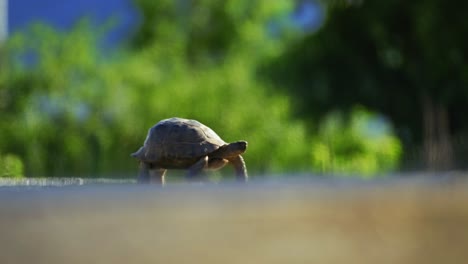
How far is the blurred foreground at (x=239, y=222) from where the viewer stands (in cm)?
32

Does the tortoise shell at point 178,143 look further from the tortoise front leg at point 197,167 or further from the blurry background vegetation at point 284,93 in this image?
the blurry background vegetation at point 284,93

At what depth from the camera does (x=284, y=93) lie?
30.3 feet

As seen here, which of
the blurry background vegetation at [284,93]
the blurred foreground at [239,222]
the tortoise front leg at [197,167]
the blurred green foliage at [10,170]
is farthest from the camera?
the blurry background vegetation at [284,93]

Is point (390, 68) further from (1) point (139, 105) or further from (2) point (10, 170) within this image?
(2) point (10, 170)

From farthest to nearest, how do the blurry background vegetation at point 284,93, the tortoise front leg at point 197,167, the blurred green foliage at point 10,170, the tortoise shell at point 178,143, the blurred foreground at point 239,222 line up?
1. the blurry background vegetation at point 284,93
2. the blurred green foliage at point 10,170
3. the tortoise shell at point 178,143
4. the tortoise front leg at point 197,167
5. the blurred foreground at point 239,222

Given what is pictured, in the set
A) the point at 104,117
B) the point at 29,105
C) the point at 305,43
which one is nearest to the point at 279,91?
the point at 305,43

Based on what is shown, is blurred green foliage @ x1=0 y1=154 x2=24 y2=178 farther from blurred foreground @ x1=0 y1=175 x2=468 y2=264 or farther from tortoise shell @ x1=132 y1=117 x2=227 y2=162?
blurred foreground @ x1=0 y1=175 x2=468 y2=264

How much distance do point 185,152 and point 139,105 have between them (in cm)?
815

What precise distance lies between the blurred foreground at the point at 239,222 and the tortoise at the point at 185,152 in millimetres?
1805

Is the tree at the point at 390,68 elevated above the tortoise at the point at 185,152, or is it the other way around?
the tree at the point at 390,68

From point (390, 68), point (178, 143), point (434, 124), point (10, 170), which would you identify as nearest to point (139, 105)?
point (390, 68)

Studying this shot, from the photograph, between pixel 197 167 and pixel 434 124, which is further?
pixel 434 124

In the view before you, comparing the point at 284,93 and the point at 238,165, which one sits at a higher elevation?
the point at 284,93

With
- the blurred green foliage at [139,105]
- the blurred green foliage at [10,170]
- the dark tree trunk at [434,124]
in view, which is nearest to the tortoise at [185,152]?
the blurred green foliage at [10,170]
